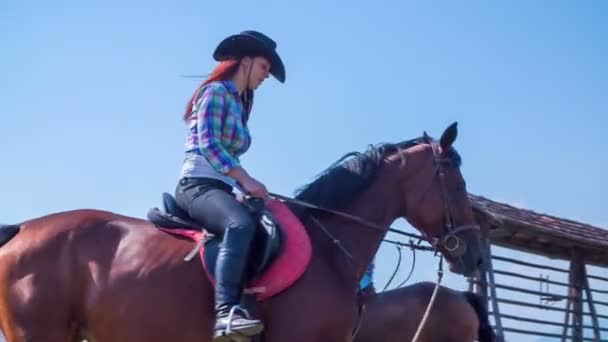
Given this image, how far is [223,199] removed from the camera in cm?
623

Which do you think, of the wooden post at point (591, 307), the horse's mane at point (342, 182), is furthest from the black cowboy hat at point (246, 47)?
the wooden post at point (591, 307)

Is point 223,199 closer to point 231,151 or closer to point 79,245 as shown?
point 231,151

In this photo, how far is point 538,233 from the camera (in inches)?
616

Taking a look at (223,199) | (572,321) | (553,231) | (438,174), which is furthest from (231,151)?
(572,321)

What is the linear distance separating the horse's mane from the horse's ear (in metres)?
0.49

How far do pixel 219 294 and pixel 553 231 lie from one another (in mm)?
11083

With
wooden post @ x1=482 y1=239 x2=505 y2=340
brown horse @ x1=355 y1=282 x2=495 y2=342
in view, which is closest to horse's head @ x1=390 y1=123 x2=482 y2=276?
brown horse @ x1=355 y1=282 x2=495 y2=342

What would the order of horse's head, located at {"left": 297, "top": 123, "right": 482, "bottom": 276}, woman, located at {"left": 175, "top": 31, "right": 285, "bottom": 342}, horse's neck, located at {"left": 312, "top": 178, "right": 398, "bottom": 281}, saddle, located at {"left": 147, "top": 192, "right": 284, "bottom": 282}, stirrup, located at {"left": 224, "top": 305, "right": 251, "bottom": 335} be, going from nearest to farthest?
stirrup, located at {"left": 224, "top": 305, "right": 251, "bottom": 335}
woman, located at {"left": 175, "top": 31, "right": 285, "bottom": 342}
saddle, located at {"left": 147, "top": 192, "right": 284, "bottom": 282}
horse's neck, located at {"left": 312, "top": 178, "right": 398, "bottom": 281}
horse's head, located at {"left": 297, "top": 123, "right": 482, "bottom": 276}

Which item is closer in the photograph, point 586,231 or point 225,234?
point 225,234

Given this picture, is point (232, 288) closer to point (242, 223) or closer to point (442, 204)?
point (242, 223)

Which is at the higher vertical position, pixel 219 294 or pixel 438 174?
pixel 438 174

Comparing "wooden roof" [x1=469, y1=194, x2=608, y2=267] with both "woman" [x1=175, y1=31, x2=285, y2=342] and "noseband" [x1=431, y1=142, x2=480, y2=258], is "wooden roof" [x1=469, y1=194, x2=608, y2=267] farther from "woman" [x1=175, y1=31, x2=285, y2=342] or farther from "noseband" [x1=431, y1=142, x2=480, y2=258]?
"woman" [x1=175, y1=31, x2=285, y2=342]

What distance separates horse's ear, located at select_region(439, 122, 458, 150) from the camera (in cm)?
713

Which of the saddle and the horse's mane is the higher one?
the horse's mane
